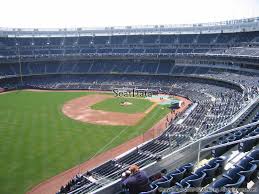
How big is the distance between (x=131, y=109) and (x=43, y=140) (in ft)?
65.8

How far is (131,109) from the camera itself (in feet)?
160

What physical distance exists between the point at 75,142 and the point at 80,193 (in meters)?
13.6

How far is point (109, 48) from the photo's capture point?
83.8 m

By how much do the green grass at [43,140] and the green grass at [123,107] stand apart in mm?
3389

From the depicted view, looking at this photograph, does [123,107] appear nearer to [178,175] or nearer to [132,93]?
[132,93]

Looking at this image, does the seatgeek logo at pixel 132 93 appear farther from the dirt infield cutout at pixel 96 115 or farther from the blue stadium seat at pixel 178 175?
the blue stadium seat at pixel 178 175

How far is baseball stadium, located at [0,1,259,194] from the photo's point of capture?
40.6 ft

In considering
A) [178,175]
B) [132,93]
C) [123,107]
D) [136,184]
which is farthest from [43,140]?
[132,93]

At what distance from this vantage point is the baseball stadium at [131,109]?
40.6 feet

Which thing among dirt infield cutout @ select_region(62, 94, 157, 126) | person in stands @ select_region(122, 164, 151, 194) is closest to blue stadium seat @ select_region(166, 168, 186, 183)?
person in stands @ select_region(122, 164, 151, 194)

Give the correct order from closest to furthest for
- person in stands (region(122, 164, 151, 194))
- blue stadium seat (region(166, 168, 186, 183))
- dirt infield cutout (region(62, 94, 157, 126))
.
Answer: person in stands (region(122, 164, 151, 194)), blue stadium seat (region(166, 168, 186, 183)), dirt infield cutout (region(62, 94, 157, 126))

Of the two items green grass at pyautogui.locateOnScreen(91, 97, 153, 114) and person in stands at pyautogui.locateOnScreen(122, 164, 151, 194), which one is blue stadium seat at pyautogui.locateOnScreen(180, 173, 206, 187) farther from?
green grass at pyautogui.locateOnScreen(91, 97, 153, 114)

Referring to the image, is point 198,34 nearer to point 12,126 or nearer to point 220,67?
point 220,67

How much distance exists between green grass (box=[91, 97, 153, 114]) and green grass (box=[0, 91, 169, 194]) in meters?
3.39
